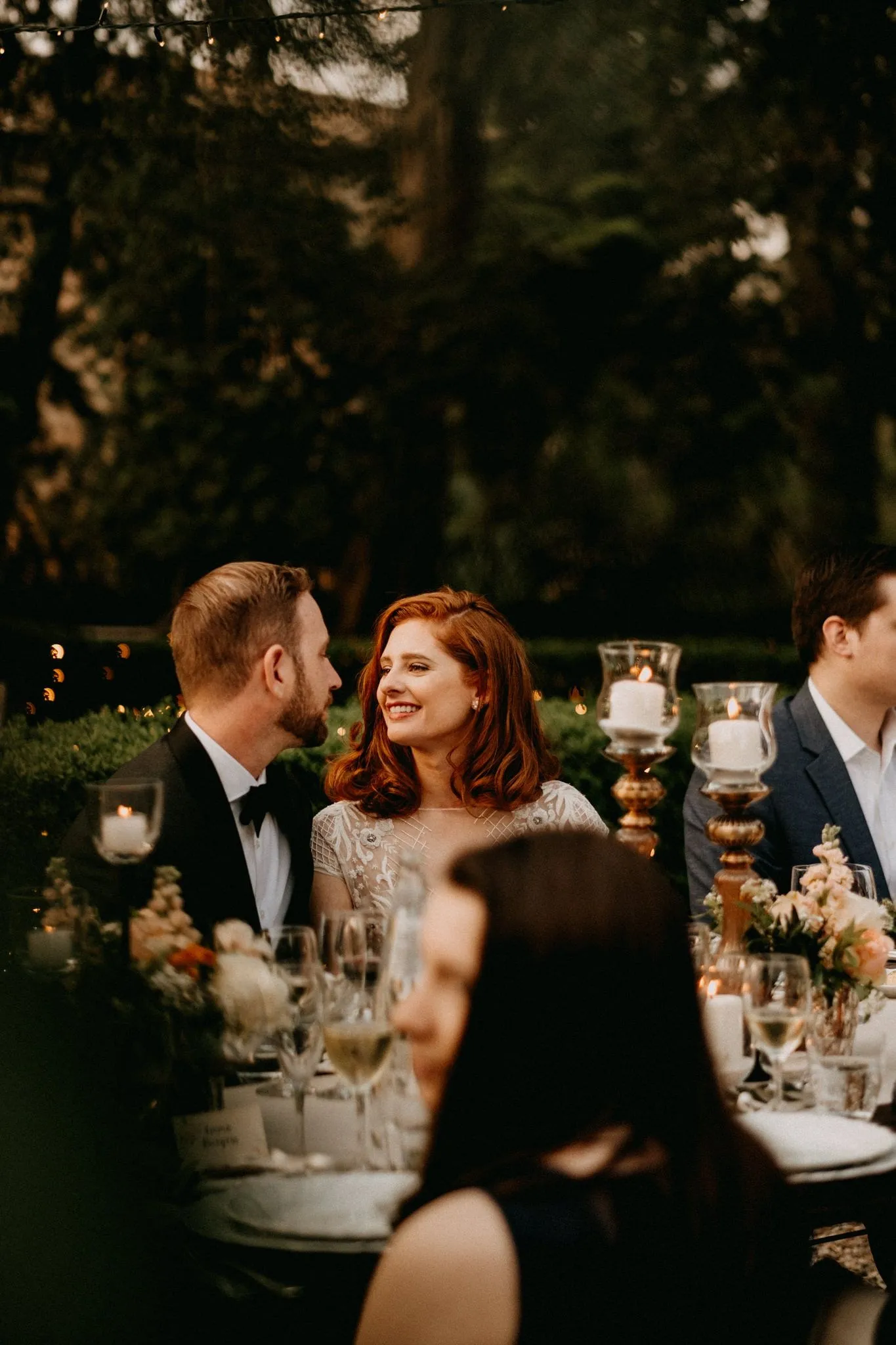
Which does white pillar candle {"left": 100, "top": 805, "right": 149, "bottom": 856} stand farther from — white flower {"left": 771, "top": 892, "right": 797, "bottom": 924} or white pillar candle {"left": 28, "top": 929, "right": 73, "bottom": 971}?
white flower {"left": 771, "top": 892, "right": 797, "bottom": 924}

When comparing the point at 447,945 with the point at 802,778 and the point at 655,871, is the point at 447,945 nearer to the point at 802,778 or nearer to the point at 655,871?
the point at 655,871

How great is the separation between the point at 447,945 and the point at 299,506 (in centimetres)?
632

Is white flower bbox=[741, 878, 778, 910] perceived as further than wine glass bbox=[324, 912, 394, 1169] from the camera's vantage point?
Yes

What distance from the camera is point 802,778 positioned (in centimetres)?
366

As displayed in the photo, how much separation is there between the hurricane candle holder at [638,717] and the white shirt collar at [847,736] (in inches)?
54.9

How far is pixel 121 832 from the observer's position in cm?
205

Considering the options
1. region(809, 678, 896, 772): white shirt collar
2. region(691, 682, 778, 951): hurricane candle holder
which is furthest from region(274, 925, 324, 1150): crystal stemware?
region(809, 678, 896, 772): white shirt collar

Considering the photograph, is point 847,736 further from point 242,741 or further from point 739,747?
point 242,741

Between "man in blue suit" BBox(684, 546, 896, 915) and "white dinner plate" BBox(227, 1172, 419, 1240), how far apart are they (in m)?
1.96

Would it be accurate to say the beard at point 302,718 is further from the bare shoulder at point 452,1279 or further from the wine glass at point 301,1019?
the bare shoulder at point 452,1279

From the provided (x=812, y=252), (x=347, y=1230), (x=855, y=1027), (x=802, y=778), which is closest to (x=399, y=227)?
(x=812, y=252)

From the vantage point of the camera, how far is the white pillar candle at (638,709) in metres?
2.40

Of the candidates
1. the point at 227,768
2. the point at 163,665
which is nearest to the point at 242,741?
Result: the point at 227,768

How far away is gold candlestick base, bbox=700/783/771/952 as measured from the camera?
7.83 feet
